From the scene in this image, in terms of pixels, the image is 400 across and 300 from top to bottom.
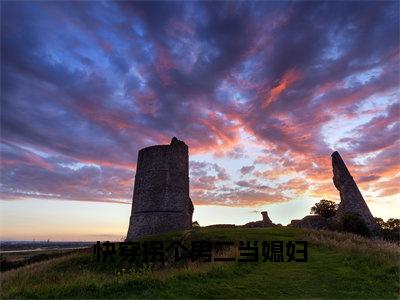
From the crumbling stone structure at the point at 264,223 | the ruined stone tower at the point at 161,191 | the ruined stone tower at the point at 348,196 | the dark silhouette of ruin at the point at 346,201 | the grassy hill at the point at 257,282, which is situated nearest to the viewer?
the grassy hill at the point at 257,282

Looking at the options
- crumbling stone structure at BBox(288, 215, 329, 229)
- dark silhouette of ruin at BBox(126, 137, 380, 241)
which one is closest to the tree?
crumbling stone structure at BBox(288, 215, 329, 229)

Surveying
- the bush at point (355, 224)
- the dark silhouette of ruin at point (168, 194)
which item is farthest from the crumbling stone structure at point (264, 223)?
the bush at point (355, 224)

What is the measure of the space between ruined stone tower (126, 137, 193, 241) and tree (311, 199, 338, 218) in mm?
17688

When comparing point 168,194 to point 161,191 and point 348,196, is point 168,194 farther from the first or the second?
point 348,196

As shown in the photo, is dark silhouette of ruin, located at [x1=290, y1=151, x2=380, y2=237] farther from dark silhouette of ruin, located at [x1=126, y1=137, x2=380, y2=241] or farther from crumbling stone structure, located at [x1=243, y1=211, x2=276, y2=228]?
crumbling stone structure, located at [x1=243, y1=211, x2=276, y2=228]

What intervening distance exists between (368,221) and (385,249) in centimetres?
1664

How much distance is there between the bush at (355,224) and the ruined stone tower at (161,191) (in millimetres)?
14006

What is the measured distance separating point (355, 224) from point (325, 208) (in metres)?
13.3

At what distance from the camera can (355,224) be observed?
1188 inches

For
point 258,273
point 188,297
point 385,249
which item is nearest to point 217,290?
point 188,297

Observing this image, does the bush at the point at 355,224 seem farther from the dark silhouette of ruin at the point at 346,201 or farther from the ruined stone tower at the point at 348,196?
the ruined stone tower at the point at 348,196

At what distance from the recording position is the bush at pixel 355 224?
29.8 m

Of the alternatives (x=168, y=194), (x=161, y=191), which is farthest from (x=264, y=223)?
(x=161, y=191)

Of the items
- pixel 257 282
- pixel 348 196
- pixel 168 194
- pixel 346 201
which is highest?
pixel 348 196
